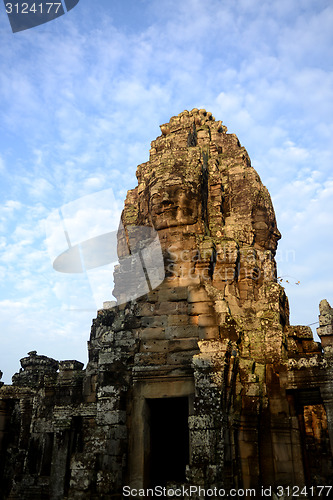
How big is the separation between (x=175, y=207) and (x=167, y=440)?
643 centimetres

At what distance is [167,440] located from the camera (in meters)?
11.4

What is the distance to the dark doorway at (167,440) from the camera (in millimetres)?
9469

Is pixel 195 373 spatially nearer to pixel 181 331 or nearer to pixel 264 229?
pixel 181 331

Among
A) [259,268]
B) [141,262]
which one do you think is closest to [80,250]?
[141,262]

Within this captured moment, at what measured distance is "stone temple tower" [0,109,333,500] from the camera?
8867 mm

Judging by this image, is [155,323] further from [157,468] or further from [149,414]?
[157,468]

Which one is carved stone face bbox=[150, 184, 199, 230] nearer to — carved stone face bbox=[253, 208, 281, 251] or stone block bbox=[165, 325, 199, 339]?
carved stone face bbox=[253, 208, 281, 251]

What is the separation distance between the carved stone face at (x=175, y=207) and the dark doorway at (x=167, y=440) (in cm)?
462

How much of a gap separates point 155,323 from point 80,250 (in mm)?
7680

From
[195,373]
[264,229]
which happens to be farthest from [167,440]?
[264,229]

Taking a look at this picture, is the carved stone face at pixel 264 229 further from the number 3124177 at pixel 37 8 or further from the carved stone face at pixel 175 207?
the number 3124177 at pixel 37 8

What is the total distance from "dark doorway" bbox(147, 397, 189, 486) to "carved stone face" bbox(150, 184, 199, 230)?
4621 millimetres

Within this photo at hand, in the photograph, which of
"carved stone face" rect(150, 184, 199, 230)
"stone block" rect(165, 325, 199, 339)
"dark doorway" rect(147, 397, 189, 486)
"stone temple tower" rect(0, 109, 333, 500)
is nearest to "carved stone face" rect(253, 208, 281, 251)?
"stone temple tower" rect(0, 109, 333, 500)

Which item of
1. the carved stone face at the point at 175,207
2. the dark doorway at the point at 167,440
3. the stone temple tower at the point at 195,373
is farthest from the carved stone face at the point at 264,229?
the dark doorway at the point at 167,440
